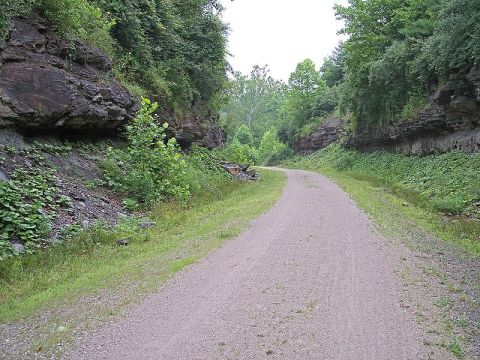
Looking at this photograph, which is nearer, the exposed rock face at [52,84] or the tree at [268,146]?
the exposed rock face at [52,84]

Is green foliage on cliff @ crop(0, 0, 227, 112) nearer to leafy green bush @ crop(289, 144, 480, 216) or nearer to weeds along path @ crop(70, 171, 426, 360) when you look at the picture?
weeds along path @ crop(70, 171, 426, 360)

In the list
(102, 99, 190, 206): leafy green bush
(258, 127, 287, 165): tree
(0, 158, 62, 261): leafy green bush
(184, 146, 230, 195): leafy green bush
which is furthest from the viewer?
(258, 127, 287, 165): tree

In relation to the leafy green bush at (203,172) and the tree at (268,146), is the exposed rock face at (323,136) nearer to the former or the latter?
the tree at (268,146)

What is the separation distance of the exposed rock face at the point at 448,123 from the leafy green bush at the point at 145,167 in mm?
12640

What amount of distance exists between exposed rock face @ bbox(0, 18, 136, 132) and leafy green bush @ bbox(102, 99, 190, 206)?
36.8 inches

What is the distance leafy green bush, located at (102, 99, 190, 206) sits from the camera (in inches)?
484

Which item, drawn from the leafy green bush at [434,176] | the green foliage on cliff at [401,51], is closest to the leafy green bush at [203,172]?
the leafy green bush at [434,176]

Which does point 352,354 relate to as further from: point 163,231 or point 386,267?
point 163,231

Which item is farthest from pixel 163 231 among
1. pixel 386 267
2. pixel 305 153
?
pixel 305 153

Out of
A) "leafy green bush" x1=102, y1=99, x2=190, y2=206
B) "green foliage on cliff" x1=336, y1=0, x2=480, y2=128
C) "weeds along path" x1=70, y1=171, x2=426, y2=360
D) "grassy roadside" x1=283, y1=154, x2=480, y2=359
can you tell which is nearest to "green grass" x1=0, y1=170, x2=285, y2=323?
"weeds along path" x1=70, y1=171, x2=426, y2=360

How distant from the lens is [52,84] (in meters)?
10.6

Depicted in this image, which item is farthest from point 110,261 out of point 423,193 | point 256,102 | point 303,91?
point 256,102

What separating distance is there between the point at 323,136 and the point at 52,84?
141 feet

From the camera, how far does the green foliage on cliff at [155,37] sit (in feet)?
37.8
